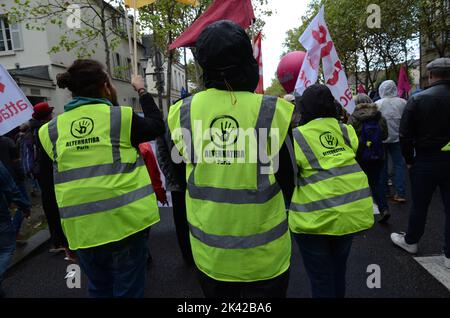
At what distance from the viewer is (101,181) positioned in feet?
7.16

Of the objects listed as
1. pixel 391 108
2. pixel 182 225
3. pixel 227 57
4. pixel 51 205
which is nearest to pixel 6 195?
pixel 51 205

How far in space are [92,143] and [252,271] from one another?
48.3 inches

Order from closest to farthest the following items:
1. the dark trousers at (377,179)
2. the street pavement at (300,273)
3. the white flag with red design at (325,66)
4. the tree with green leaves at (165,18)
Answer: the street pavement at (300,273)
the white flag with red design at (325,66)
the dark trousers at (377,179)
the tree with green leaves at (165,18)

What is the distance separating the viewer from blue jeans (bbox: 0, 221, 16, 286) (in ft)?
11.5

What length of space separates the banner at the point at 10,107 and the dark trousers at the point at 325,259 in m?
3.25

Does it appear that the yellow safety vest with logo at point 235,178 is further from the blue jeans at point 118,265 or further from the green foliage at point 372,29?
the green foliage at point 372,29

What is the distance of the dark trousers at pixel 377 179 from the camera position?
490cm

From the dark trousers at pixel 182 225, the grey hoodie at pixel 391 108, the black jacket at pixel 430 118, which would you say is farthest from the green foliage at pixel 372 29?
the dark trousers at pixel 182 225

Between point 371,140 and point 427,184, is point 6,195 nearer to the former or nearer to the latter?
point 427,184

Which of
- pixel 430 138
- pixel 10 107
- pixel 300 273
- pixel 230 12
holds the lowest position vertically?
pixel 300 273

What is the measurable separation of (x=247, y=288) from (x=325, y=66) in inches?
138

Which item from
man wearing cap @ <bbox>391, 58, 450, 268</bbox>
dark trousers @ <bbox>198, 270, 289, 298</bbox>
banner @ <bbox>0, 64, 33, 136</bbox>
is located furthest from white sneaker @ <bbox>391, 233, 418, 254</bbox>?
banner @ <bbox>0, 64, 33, 136</bbox>

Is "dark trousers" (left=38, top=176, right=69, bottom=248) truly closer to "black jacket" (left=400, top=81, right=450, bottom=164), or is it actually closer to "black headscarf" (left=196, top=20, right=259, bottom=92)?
"black headscarf" (left=196, top=20, right=259, bottom=92)
